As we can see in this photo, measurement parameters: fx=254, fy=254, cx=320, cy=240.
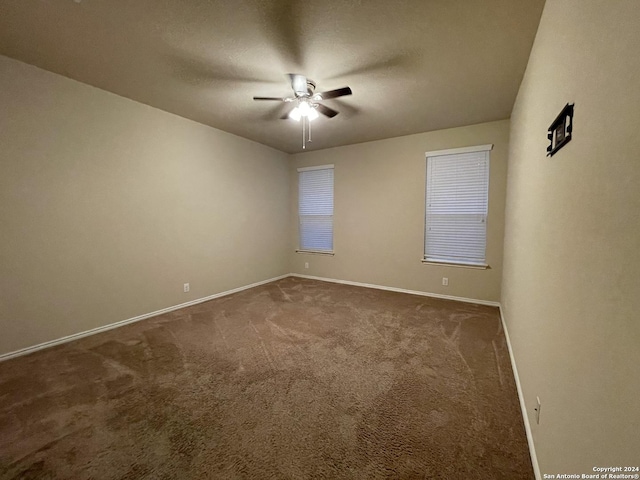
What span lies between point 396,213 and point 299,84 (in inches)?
105

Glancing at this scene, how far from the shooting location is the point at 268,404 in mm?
1791

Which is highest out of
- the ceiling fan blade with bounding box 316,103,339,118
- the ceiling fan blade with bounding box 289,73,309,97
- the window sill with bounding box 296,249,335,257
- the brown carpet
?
the ceiling fan blade with bounding box 289,73,309,97

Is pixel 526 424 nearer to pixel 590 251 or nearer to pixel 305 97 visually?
pixel 590 251

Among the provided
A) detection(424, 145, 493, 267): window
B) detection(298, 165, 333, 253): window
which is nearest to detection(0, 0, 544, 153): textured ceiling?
detection(424, 145, 493, 267): window

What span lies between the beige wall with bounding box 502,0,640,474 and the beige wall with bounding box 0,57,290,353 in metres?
3.99

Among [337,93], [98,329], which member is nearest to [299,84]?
[337,93]

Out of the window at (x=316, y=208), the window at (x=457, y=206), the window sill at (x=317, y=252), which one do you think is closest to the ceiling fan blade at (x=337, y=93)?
the window at (x=457, y=206)

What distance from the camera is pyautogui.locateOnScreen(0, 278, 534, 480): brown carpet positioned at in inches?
53.3

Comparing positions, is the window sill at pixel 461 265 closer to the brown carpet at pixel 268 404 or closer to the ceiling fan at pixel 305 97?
the brown carpet at pixel 268 404

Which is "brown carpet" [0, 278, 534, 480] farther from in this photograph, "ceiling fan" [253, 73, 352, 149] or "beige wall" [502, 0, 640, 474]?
"ceiling fan" [253, 73, 352, 149]

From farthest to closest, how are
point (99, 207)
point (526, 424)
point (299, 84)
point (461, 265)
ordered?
point (461, 265) < point (99, 207) < point (299, 84) < point (526, 424)

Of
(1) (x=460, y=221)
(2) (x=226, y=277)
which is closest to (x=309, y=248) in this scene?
(2) (x=226, y=277)

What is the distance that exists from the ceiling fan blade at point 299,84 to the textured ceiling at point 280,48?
9 cm

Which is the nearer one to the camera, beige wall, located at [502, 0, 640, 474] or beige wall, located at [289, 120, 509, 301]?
beige wall, located at [502, 0, 640, 474]
